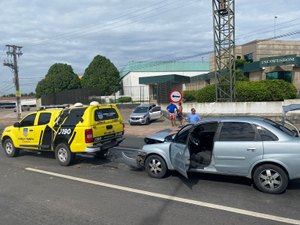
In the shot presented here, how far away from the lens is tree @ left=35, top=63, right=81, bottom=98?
65.0 metres

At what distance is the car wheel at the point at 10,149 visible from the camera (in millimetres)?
10789

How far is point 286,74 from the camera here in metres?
31.0

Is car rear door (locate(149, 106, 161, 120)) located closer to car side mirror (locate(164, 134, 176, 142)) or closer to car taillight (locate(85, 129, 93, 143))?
car taillight (locate(85, 129, 93, 143))

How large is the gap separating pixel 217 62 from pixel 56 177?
19176 millimetres

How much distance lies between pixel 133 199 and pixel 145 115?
1691cm

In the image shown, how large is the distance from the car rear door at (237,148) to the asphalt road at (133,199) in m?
0.49

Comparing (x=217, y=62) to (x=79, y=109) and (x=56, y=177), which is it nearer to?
(x=79, y=109)

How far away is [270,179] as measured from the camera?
5977 millimetres

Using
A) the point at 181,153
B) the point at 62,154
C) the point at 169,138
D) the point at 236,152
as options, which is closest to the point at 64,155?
the point at 62,154

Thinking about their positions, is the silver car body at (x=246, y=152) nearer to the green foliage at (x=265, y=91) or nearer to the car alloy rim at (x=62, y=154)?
the car alloy rim at (x=62, y=154)

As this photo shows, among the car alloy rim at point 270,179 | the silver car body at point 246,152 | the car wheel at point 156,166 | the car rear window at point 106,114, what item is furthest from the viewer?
the car rear window at point 106,114

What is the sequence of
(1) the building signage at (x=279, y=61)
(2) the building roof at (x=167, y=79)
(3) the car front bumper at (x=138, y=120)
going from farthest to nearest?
(2) the building roof at (x=167, y=79) < (1) the building signage at (x=279, y=61) < (3) the car front bumper at (x=138, y=120)

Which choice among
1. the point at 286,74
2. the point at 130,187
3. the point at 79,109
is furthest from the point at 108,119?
the point at 286,74

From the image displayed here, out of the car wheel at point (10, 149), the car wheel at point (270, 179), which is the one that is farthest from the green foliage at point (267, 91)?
the car wheel at point (10, 149)
